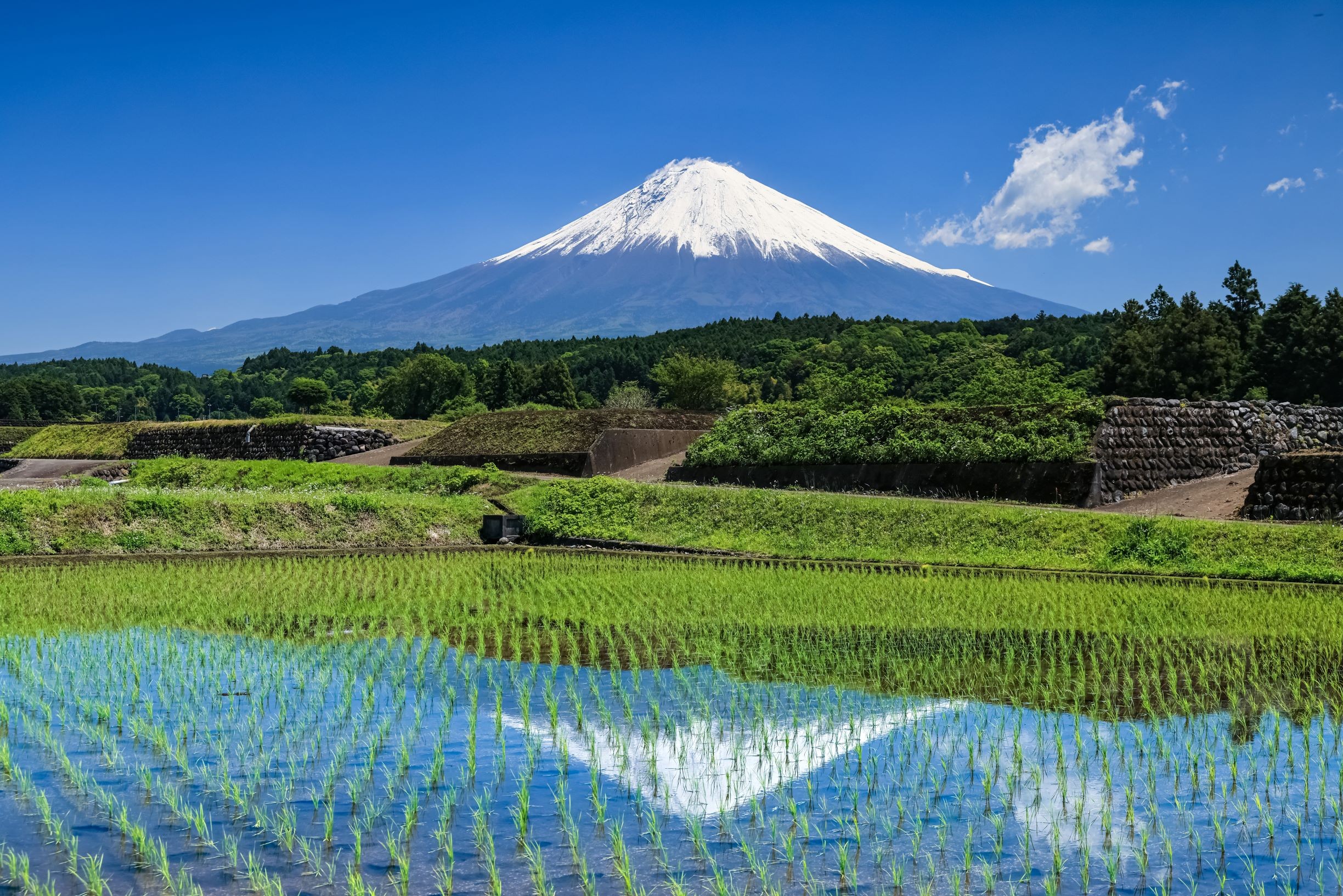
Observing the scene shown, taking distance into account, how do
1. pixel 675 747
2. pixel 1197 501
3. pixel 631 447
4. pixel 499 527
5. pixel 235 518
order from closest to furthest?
pixel 675 747 < pixel 235 518 < pixel 1197 501 < pixel 499 527 < pixel 631 447

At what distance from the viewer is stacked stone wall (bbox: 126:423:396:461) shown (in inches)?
1284

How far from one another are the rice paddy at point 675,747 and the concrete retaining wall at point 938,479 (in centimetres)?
750

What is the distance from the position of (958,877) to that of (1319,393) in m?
39.8

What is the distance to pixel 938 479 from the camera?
799 inches

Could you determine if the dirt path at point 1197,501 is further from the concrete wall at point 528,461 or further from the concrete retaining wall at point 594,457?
the concrete wall at point 528,461

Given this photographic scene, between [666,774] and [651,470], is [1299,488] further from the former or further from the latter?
[651,470]

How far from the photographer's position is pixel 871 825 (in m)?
4.81

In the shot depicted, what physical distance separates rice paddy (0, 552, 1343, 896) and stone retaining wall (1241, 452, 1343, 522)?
16.9 feet

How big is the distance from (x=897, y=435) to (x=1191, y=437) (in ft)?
17.6

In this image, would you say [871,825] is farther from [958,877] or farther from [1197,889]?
[1197,889]

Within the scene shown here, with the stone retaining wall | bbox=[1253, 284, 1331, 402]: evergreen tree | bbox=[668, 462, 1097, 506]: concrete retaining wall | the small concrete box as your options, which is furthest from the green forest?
the small concrete box

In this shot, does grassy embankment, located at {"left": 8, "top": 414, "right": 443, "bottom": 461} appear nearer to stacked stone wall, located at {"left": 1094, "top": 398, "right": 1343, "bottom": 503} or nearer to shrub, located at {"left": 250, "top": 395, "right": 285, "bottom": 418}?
stacked stone wall, located at {"left": 1094, "top": 398, "right": 1343, "bottom": 503}

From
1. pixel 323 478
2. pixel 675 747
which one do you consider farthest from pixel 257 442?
pixel 675 747

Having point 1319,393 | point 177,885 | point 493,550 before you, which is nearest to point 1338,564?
point 493,550
